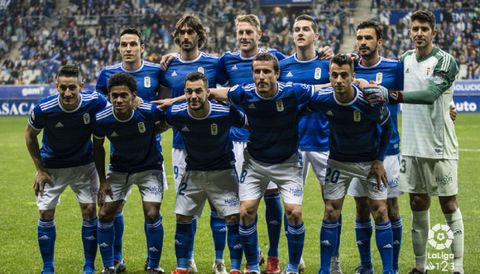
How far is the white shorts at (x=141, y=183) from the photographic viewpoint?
6953mm

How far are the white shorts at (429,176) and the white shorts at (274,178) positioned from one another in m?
1.00

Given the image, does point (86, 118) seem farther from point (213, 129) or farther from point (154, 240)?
point (154, 240)

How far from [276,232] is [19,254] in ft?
9.88

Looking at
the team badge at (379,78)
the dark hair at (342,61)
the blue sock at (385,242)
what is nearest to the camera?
the dark hair at (342,61)

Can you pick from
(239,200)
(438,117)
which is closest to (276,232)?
(239,200)

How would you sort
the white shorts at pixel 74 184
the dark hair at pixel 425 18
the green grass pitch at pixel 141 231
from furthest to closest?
the green grass pitch at pixel 141 231 < the white shorts at pixel 74 184 < the dark hair at pixel 425 18

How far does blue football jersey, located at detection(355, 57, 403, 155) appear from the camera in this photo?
22.6ft

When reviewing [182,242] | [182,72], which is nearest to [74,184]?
[182,242]

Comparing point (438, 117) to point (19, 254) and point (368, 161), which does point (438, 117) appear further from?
point (19, 254)

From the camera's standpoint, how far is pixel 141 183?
7.02 meters

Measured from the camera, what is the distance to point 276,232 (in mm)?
7371

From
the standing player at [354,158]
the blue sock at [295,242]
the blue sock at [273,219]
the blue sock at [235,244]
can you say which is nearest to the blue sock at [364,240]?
the standing player at [354,158]

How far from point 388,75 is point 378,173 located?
0.98 metres

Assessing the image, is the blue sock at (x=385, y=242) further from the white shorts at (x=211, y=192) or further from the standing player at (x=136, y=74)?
the standing player at (x=136, y=74)
